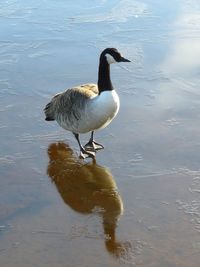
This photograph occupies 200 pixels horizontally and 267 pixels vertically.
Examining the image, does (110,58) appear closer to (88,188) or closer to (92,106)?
(92,106)

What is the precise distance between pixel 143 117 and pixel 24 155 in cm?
171

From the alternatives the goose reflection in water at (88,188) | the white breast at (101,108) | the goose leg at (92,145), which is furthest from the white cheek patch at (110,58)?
the goose reflection in water at (88,188)

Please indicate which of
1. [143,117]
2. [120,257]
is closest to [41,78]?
[143,117]

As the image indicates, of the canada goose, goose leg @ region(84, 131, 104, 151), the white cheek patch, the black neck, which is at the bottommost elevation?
goose leg @ region(84, 131, 104, 151)

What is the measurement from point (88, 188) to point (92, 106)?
0.94m

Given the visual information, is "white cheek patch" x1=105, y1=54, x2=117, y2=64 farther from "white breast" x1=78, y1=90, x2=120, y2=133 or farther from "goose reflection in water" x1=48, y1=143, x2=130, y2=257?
"goose reflection in water" x1=48, y1=143, x2=130, y2=257

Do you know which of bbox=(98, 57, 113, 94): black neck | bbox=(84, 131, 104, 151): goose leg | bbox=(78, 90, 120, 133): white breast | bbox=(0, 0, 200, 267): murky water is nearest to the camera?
bbox=(0, 0, 200, 267): murky water

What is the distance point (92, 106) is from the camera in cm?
538

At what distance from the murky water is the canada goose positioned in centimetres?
32

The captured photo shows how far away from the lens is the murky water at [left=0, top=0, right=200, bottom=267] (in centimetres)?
405

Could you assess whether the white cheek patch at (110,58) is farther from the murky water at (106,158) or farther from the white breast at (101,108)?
the murky water at (106,158)

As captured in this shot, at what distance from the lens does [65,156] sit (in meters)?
5.78

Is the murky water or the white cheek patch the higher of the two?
the white cheek patch

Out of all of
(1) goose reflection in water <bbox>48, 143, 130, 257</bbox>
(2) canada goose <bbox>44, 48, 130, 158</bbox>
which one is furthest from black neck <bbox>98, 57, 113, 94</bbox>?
(1) goose reflection in water <bbox>48, 143, 130, 257</bbox>
